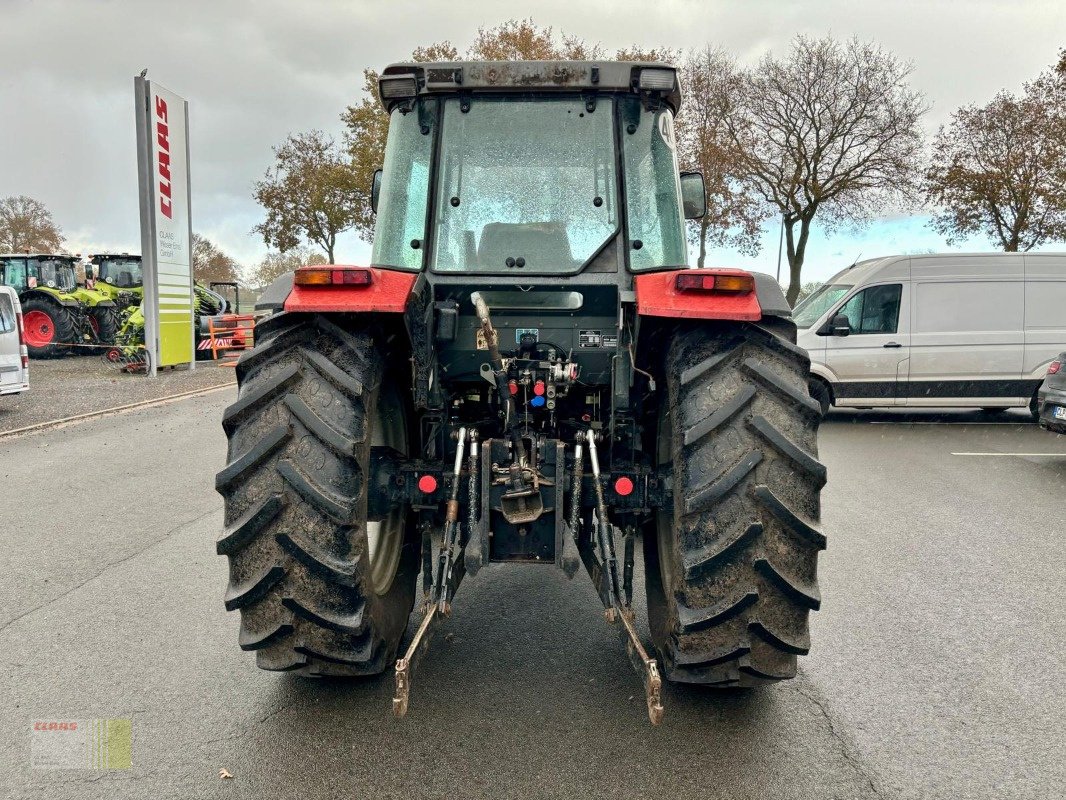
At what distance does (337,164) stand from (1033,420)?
2867 cm

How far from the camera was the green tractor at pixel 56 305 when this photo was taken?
19562 mm

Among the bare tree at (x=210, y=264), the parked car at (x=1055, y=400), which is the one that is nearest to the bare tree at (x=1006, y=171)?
the parked car at (x=1055, y=400)

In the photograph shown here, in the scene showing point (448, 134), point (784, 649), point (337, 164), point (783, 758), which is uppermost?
point (337, 164)

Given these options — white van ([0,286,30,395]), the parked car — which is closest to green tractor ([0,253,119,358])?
white van ([0,286,30,395])

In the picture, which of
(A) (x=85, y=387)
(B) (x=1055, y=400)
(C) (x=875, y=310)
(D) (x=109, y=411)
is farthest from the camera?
(A) (x=85, y=387)

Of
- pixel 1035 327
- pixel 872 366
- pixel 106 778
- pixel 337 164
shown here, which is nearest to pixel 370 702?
pixel 106 778

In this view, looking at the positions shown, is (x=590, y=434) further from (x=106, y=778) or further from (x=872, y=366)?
(x=872, y=366)

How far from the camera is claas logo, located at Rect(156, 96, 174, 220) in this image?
16.0m

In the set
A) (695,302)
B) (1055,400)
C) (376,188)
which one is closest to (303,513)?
(695,302)

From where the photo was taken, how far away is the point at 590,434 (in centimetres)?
316

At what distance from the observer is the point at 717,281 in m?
2.92

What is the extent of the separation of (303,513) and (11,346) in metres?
10.8

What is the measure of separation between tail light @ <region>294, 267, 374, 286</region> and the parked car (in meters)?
7.91

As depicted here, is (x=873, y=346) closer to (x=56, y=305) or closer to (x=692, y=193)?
(x=692, y=193)
